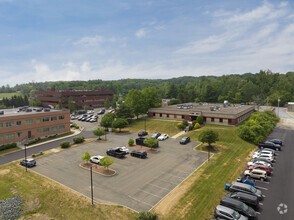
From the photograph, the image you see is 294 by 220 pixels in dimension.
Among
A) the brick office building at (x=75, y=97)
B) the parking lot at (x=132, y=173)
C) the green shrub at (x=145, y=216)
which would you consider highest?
the brick office building at (x=75, y=97)

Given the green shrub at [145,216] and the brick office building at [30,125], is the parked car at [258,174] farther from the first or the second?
the brick office building at [30,125]

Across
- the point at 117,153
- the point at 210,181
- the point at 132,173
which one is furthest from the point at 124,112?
the point at 210,181

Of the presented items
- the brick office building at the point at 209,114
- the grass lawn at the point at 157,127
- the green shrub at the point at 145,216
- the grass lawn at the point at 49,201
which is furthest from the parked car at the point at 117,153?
the brick office building at the point at 209,114

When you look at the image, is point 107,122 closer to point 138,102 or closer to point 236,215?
point 138,102

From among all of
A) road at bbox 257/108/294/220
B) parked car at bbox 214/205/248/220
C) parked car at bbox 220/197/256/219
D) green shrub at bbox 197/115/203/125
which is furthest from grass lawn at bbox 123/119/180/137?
parked car at bbox 214/205/248/220

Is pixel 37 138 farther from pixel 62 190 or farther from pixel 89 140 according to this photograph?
pixel 62 190

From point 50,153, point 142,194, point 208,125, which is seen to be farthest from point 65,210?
point 208,125
